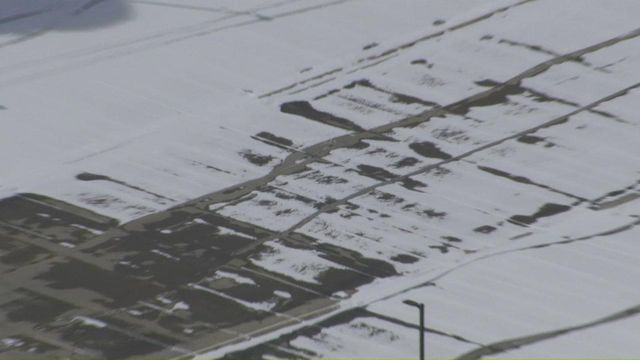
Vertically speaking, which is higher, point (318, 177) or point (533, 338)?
point (318, 177)

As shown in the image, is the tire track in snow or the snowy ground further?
the snowy ground

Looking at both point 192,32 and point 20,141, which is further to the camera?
point 192,32

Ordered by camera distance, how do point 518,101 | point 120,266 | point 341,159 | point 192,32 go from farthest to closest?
point 192,32
point 518,101
point 341,159
point 120,266

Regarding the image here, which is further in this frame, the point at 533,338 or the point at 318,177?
the point at 318,177

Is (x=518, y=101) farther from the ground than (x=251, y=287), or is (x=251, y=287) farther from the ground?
(x=518, y=101)

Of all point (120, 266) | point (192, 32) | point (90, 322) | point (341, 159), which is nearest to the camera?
point (90, 322)

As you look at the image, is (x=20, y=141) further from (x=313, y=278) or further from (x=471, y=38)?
(x=471, y=38)

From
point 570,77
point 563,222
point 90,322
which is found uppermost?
point 570,77

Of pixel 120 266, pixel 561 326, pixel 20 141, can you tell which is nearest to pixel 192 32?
pixel 20 141
